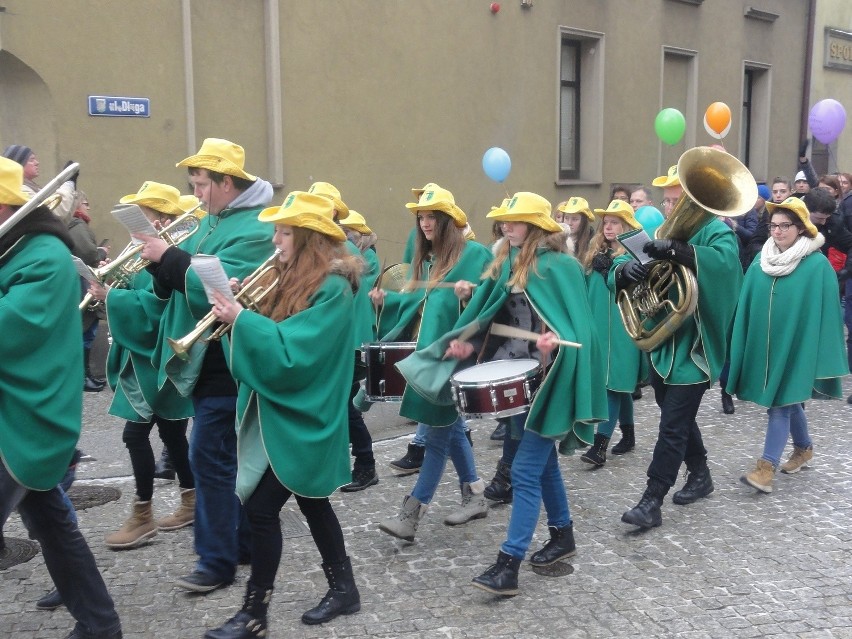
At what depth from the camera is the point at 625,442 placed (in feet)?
23.1

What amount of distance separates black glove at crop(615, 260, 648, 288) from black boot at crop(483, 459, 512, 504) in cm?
131

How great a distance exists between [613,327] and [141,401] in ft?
11.4

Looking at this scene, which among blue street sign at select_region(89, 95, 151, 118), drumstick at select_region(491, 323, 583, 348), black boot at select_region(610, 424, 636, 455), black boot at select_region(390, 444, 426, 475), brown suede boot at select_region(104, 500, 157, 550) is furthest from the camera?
blue street sign at select_region(89, 95, 151, 118)

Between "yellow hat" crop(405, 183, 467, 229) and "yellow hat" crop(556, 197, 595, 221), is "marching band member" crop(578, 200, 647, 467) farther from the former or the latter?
"yellow hat" crop(405, 183, 467, 229)

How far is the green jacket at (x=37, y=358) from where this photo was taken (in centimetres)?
357

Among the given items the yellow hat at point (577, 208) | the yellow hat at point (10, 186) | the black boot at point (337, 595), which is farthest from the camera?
the yellow hat at point (577, 208)

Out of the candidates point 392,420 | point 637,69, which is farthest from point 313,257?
point 637,69

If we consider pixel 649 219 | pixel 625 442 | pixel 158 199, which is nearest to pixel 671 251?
pixel 625 442

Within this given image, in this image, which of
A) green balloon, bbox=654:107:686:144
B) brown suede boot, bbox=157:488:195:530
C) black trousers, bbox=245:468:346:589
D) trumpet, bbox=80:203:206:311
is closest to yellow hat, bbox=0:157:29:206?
trumpet, bbox=80:203:206:311

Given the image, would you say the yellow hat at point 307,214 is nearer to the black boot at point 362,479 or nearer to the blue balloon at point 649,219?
the black boot at point 362,479

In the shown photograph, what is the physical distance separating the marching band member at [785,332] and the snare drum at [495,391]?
2.25 meters

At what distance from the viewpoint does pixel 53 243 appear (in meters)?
3.71

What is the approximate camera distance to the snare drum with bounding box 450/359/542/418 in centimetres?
442

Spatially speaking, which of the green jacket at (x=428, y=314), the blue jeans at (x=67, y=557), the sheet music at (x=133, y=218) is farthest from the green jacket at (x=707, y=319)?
the blue jeans at (x=67, y=557)
